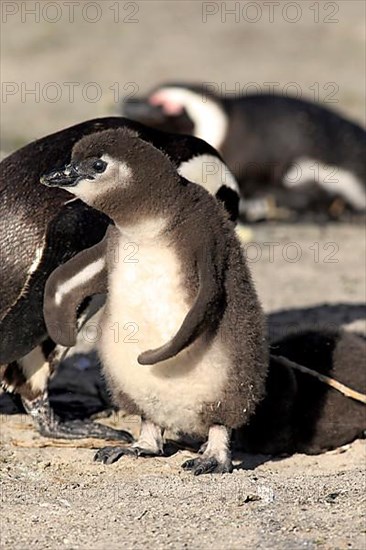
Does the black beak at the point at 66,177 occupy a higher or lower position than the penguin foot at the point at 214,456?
higher

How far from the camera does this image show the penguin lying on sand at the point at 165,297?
4004mm

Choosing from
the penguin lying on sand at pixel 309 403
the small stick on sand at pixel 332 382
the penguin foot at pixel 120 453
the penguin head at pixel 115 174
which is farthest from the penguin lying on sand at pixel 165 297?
the small stick on sand at pixel 332 382

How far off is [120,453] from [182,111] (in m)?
5.50

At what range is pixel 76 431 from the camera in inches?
192

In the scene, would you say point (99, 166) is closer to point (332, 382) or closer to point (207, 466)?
point (207, 466)

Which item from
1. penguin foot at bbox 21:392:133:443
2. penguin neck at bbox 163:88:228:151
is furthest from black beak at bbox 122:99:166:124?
penguin foot at bbox 21:392:133:443

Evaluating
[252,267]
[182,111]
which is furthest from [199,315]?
[182,111]

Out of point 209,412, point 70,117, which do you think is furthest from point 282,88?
point 209,412

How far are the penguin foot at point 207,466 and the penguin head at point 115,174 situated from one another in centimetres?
91

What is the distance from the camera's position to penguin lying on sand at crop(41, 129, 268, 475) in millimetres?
4004

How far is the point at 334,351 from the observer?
5.15 m

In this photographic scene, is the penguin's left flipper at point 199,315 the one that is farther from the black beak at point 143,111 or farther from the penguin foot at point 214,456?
the black beak at point 143,111

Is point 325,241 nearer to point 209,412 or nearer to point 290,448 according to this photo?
point 290,448

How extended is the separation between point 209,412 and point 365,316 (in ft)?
8.05
